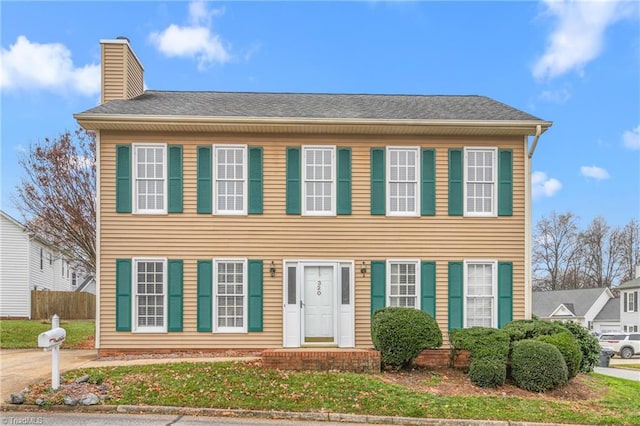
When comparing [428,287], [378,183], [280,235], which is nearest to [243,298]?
[280,235]

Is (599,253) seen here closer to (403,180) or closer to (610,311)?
(610,311)

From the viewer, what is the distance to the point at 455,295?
1345cm

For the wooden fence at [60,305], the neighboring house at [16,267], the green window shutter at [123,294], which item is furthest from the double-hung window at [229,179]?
the wooden fence at [60,305]

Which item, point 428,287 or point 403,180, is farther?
point 403,180

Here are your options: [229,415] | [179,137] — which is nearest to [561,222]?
[179,137]

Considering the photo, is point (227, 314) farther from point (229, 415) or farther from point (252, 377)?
point (229, 415)

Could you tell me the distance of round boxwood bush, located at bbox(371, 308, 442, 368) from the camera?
11.2 m

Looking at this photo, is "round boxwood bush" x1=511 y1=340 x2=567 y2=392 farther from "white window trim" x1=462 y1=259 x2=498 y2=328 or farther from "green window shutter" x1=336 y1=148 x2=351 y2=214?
"green window shutter" x1=336 y1=148 x2=351 y2=214

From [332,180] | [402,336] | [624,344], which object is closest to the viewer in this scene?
[402,336]

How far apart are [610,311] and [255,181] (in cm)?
4106

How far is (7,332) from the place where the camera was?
61.5ft

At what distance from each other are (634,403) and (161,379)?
851 cm

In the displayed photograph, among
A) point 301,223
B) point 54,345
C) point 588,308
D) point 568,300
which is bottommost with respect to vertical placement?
point 588,308

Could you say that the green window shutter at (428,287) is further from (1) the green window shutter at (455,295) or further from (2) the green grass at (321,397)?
(2) the green grass at (321,397)
